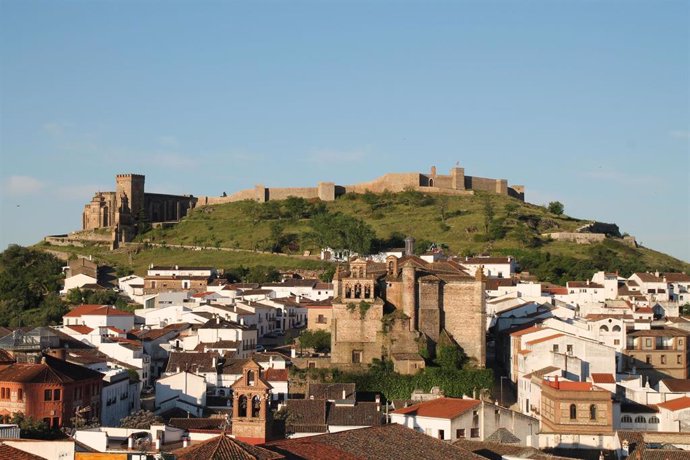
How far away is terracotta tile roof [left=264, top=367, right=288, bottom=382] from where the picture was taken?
49.5 meters

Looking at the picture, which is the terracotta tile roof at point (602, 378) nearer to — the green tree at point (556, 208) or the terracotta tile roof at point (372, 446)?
the terracotta tile roof at point (372, 446)

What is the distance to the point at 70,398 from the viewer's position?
143ft

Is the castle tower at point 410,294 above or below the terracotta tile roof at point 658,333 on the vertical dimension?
above

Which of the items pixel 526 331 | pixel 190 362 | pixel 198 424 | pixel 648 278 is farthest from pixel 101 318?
pixel 648 278

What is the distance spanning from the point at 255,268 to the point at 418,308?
3960cm

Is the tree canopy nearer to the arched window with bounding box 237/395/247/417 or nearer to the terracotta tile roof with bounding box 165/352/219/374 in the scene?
the terracotta tile roof with bounding box 165/352/219/374

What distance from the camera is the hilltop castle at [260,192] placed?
111375mm

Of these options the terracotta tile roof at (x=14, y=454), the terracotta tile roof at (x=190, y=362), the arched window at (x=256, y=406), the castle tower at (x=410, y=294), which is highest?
the castle tower at (x=410, y=294)

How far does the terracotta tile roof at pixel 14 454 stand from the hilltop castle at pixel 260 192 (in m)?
87.4

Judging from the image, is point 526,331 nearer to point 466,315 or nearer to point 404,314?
point 466,315

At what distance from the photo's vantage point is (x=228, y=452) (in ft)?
76.9

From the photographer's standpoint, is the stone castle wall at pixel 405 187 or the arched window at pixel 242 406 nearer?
the arched window at pixel 242 406

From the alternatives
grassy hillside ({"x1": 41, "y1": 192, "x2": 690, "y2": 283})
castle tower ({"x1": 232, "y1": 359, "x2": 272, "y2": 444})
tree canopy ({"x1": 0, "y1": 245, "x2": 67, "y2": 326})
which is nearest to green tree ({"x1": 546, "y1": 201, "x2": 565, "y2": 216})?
grassy hillside ({"x1": 41, "y1": 192, "x2": 690, "y2": 283})

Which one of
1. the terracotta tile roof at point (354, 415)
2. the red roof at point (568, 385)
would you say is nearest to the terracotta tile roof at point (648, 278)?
the red roof at point (568, 385)
